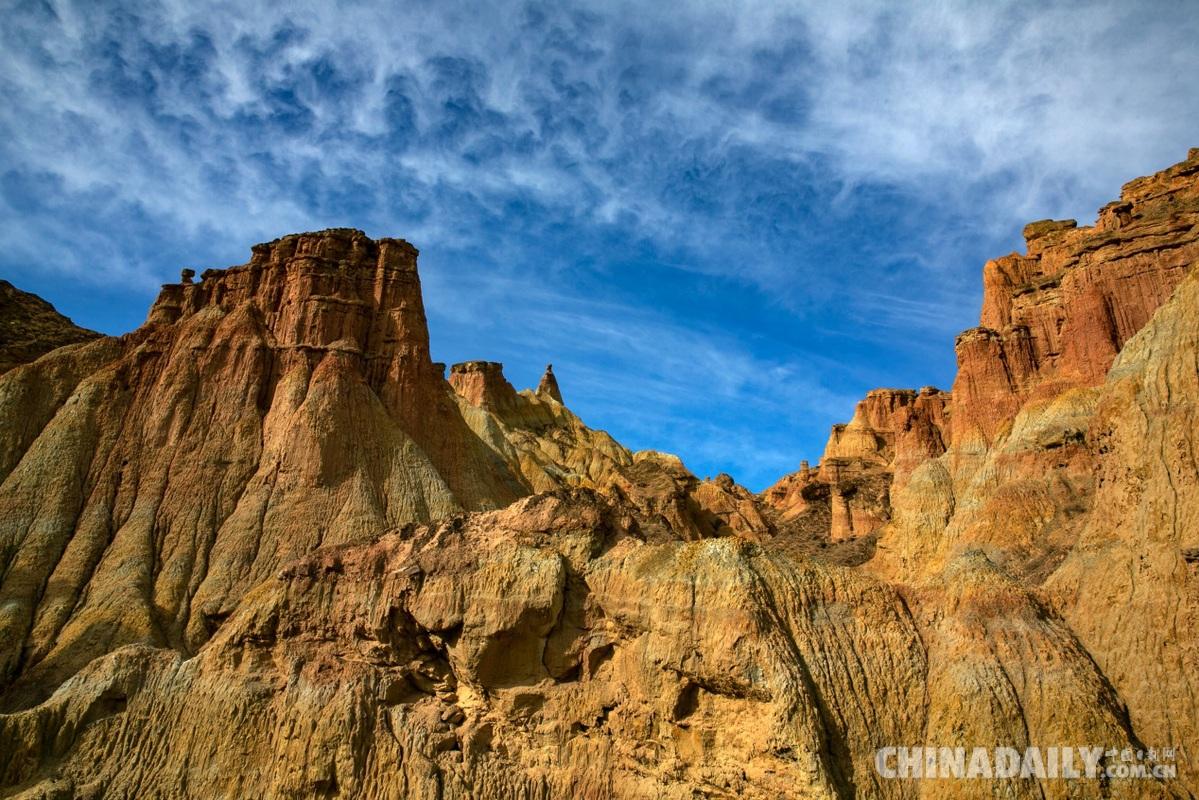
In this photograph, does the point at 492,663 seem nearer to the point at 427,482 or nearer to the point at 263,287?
the point at 427,482

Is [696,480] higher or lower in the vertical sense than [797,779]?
higher

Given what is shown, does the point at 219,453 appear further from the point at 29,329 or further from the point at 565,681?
the point at 565,681

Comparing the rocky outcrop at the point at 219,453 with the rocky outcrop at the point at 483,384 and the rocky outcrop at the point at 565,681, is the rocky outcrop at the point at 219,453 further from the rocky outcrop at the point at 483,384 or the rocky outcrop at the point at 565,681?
the rocky outcrop at the point at 483,384

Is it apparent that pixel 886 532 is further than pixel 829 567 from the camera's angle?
Yes

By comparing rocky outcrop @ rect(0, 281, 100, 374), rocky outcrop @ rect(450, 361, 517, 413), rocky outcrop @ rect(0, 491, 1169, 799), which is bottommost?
rocky outcrop @ rect(0, 491, 1169, 799)

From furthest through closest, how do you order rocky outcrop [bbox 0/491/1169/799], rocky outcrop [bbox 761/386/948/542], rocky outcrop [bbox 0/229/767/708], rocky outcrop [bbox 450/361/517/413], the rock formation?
rocky outcrop [bbox 450/361/517/413] → rocky outcrop [bbox 761/386/948/542] → rocky outcrop [bbox 0/229/767/708] → rocky outcrop [bbox 0/491/1169/799] → the rock formation

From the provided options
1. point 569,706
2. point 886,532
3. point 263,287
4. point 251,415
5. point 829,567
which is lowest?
point 569,706

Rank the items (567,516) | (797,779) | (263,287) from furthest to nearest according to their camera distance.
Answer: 1. (263,287)
2. (567,516)
3. (797,779)

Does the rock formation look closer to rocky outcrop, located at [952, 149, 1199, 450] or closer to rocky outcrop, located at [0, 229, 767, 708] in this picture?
rocky outcrop, located at [952, 149, 1199, 450]

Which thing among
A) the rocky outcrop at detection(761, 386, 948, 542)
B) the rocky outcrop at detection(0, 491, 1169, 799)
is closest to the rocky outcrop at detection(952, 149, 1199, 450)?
the rocky outcrop at detection(761, 386, 948, 542)

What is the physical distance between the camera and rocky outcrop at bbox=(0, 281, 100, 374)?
62.7 metres

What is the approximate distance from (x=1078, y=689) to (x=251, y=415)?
4745 cm

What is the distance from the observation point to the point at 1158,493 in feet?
64.7

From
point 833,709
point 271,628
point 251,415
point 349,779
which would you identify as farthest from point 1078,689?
point 251,415
